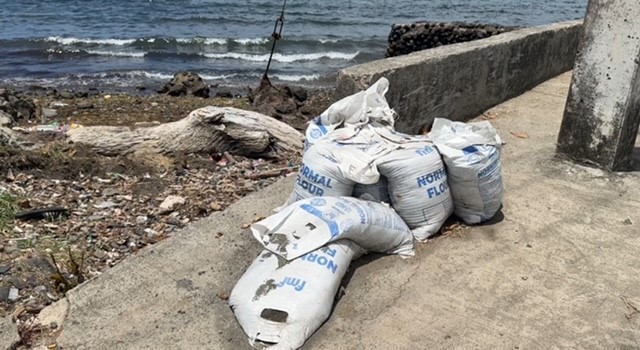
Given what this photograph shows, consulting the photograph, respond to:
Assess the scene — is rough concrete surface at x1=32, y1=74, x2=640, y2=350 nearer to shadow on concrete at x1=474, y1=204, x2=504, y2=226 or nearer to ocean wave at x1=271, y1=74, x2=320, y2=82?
shadow on concrete at x1=474, y1=204, x2=504, y2=226

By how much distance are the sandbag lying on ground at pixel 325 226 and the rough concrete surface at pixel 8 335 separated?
116 cm

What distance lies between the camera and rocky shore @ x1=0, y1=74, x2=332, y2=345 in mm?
3680

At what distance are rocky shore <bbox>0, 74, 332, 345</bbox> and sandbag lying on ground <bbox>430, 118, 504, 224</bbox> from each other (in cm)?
142

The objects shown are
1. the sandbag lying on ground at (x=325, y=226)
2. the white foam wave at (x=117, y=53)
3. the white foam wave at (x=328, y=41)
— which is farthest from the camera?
the white foam wave at (x=328, y=41)

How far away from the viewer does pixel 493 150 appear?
369cm

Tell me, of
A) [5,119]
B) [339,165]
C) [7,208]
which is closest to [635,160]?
[339,165]

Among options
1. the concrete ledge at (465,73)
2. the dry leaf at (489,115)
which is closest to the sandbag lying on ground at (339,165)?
the concrete ledge at (465,73)

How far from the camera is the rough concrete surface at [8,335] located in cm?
280

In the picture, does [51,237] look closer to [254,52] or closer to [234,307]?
[234,307]

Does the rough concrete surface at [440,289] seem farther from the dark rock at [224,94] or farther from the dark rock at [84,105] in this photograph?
the dark rock at [224,94]

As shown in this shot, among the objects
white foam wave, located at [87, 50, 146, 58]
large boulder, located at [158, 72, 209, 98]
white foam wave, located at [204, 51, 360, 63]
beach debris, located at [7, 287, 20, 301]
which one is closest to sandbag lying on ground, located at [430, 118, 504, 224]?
beach debris, located at [7, 287, 20, 301]

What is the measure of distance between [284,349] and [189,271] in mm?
861

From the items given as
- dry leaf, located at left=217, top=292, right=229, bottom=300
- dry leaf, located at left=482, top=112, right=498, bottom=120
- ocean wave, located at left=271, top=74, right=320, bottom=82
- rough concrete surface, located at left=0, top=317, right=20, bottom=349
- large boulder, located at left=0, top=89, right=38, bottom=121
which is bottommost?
ocean wave, located at left=271, top=74, right=320, bottom=82

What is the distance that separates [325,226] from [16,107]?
26.6 feet
